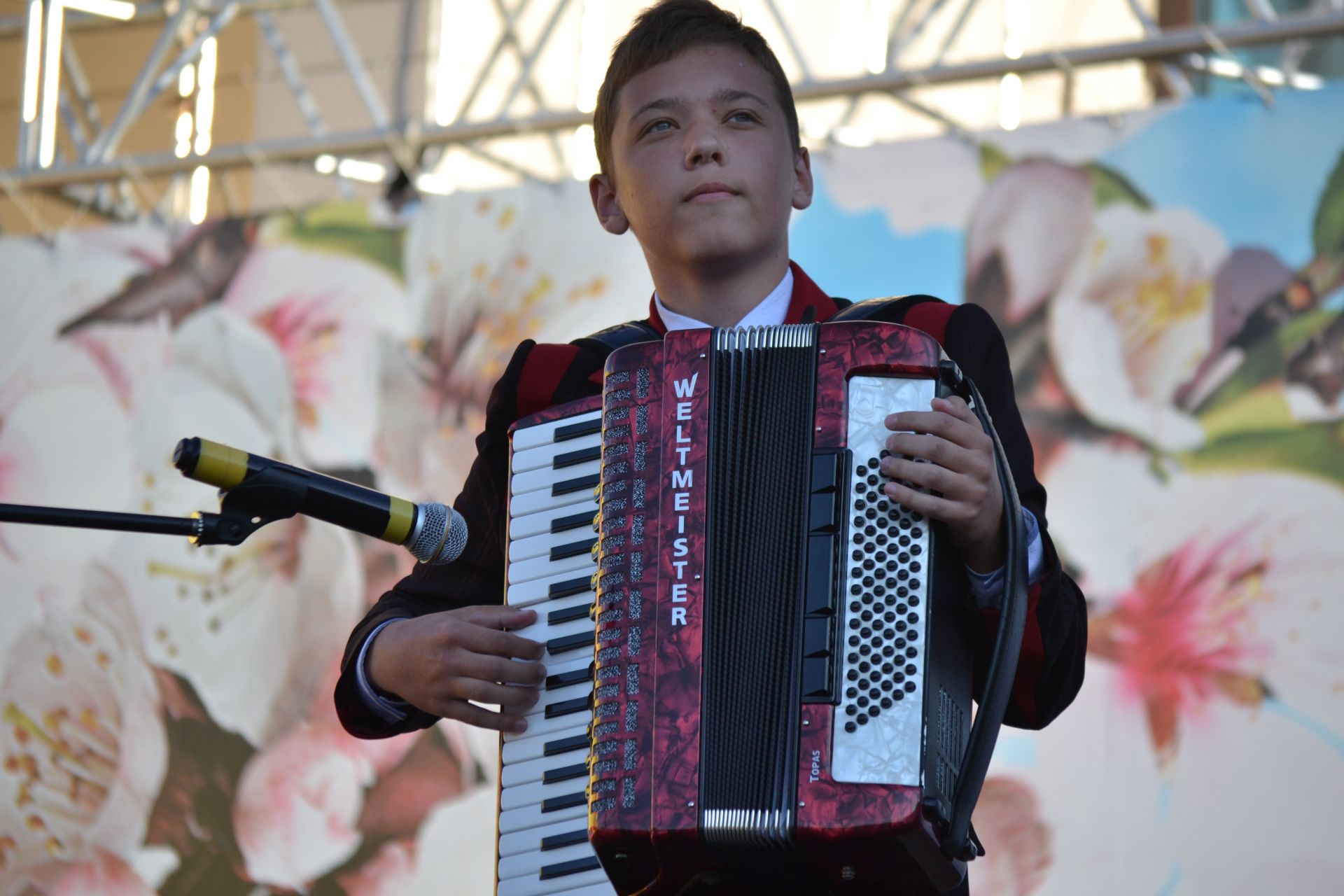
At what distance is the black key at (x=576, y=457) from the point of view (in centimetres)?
194

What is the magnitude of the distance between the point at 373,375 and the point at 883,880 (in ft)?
11.2

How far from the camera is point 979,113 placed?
4.78 metres

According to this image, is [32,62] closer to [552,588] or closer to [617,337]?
[617,337]

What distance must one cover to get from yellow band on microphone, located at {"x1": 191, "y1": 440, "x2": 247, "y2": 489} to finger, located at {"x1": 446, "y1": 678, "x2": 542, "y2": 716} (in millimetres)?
450

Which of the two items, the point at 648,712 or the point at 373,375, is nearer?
the point at 648,712

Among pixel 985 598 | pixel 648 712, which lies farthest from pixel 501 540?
pixel 985 598

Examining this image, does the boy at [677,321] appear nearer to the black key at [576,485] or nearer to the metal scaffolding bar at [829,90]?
the black key at [576,485]

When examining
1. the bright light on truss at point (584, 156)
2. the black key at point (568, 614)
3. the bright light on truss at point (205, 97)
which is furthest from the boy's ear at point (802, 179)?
the bright light on truss at point (205, 97)

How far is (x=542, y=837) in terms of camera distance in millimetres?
1886

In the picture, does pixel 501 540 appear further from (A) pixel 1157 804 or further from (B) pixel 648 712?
(A) pixel 1157 804

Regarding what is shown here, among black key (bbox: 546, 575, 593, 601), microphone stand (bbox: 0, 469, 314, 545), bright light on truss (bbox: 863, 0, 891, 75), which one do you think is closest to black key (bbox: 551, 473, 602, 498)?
black key (bbox: 546, 575, 593, 601)

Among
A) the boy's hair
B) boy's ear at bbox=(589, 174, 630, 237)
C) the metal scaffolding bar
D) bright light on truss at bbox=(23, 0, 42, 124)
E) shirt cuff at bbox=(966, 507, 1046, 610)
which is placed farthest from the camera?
bright light on truss at bbox=(23, 0, 42, 124)

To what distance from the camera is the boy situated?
1.91 m

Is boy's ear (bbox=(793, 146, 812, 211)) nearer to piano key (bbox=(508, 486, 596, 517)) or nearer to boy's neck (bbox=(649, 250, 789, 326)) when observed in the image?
boy's neck (bbox=(649, 250, 789, 326))
